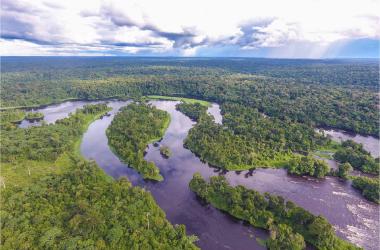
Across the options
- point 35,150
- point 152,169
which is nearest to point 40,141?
point 35,150

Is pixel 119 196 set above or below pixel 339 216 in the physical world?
above

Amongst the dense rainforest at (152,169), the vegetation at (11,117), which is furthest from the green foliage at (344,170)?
the vegetation at (11,117)

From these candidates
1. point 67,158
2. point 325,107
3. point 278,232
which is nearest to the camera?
point 278,232

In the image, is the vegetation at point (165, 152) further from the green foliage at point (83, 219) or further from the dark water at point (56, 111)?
the dark water at point (56, 111)

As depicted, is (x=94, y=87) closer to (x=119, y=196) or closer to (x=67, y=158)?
(x=67, y=158)

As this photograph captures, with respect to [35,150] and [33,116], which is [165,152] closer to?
[35,150]

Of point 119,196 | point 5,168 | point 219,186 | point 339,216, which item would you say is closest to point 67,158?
point 5,168
